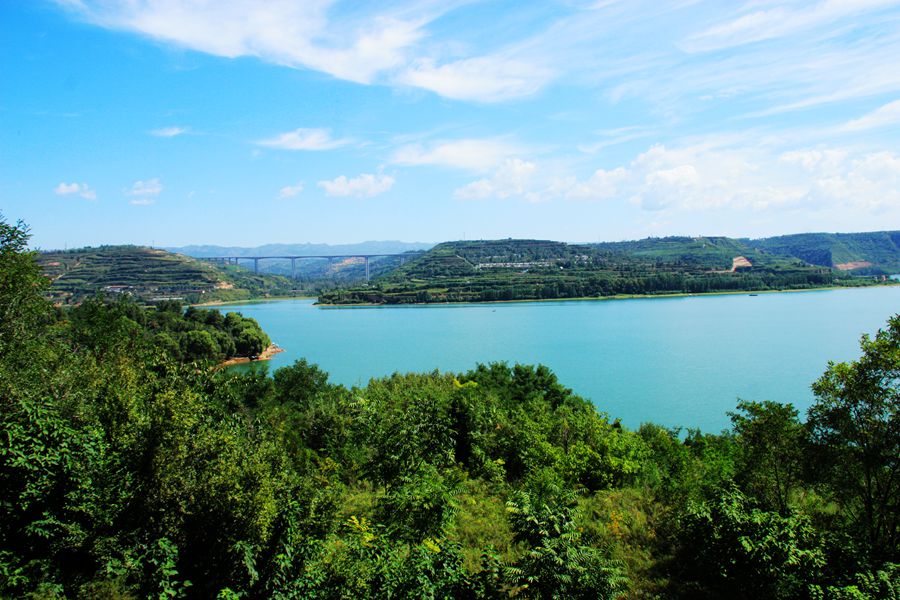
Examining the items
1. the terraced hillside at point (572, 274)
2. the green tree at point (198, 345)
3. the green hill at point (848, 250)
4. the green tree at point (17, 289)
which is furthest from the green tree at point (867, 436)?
the green hill at point (848, 250)

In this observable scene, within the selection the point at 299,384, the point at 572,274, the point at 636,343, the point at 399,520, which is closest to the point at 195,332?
the point at 299,384

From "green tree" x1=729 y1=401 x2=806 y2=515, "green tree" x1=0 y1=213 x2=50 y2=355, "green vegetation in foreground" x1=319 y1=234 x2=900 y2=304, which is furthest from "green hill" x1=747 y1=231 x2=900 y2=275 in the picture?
"green tree" x1=0 y1=213 x2=50 y2=355

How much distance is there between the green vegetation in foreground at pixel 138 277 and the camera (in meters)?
96.7

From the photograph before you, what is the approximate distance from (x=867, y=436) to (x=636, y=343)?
45980mm

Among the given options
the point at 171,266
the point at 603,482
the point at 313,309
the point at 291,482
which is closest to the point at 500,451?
the point at 603,482

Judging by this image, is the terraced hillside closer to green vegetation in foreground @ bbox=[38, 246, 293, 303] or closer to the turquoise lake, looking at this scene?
the turquoise lake

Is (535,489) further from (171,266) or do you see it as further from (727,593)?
(171,266)

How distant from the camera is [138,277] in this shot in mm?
108688

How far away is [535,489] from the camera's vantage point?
380 inches

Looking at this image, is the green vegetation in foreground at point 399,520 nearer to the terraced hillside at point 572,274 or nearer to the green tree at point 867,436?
the green tree at point 867,436

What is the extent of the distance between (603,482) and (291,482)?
24.7ft

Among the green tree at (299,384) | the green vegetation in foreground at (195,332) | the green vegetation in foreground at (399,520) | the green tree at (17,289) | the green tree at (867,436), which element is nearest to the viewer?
the green vegetation in foreground at (399,520)

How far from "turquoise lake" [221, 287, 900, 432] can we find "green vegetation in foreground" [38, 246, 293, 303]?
84.9ft

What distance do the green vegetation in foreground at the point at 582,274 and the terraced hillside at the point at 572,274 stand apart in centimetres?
18
